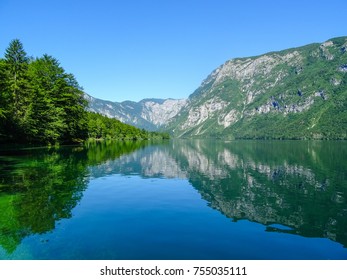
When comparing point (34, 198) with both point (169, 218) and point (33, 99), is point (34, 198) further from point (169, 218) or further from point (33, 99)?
point (33, 99)

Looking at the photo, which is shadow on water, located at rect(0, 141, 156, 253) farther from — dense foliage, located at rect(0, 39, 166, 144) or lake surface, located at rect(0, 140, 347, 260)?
dense foliage, located at rect(0, 39, 166, 144)

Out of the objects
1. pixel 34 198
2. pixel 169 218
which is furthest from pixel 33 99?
pixel 169 218

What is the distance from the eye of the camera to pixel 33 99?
7975 cm

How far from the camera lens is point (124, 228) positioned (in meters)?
19.6

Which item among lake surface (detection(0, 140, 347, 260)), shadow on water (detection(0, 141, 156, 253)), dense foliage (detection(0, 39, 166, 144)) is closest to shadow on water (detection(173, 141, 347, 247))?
lake surface (detection(0, 140, 347, 260))

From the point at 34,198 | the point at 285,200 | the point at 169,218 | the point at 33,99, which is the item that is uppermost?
the point at 33,99

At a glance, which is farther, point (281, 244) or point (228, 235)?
point (228, 235)

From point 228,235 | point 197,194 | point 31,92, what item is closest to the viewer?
point 228,235

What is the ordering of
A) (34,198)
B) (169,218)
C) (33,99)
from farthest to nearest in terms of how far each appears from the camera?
(33,99), (34,198), (169,218)

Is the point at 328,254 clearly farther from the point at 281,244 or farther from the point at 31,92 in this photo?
the point at 31,92

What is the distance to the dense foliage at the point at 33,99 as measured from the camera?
2694 inches
